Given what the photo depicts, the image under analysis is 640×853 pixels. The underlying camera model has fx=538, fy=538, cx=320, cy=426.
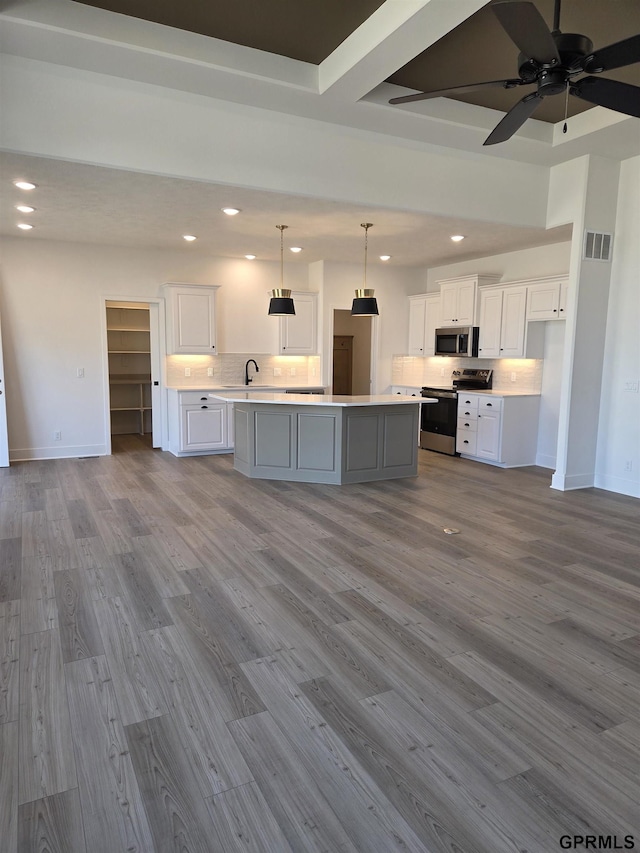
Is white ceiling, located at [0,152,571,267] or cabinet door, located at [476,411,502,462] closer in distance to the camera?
white ceiling, located at [0,152,571,267]

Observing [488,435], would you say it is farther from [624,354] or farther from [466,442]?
[624,354]

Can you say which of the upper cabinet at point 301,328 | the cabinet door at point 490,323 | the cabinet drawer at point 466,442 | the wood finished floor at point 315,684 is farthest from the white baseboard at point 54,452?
the cabinet door at point 490,323

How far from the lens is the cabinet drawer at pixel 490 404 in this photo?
22.4 ft

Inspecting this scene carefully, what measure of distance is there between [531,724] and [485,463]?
17.5 feet

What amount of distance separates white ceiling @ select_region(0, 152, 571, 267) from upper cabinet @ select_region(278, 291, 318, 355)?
65 centimetres

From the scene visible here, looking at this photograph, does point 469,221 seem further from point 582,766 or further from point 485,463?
point 582,766

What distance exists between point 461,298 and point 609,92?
4829 mm

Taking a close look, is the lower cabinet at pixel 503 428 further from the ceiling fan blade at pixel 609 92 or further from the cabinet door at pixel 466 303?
the ceiling fan blade at pixel 609 92

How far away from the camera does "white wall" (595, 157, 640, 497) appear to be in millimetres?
5391

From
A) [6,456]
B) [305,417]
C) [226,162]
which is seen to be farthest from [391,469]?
[6,456]

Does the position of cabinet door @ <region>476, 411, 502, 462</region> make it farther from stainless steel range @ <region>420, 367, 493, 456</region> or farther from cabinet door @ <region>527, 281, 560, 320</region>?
cabinet door @ <region>527, 281, 560, 320</region>

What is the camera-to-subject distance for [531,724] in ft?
6.86

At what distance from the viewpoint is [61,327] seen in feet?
22.8

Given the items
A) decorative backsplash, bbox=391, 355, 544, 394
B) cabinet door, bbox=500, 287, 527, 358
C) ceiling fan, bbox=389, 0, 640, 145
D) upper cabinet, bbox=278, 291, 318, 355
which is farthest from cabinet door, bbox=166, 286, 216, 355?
ceiling fan, bbox=389, 0, 640, 145
